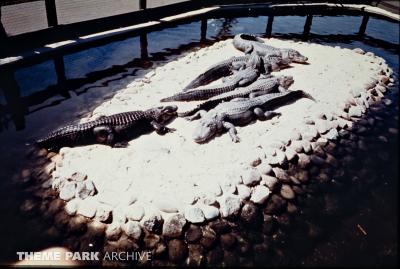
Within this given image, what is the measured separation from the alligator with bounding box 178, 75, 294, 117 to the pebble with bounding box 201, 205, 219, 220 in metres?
2.45

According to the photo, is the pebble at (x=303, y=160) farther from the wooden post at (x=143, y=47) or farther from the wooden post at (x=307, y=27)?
the wooden post at (x=307, y=27)

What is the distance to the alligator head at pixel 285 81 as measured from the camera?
812 centimetres

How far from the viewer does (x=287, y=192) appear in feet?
16.9

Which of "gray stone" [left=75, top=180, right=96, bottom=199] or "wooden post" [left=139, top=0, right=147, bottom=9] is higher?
"wooden post" [left=139, top=0, right=147, bottom=9]

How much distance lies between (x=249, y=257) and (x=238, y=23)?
1210cm

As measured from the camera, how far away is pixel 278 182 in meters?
5.30

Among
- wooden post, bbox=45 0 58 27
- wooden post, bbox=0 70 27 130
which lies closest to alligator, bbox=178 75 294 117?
wooden post, bbox=0 70 27 130

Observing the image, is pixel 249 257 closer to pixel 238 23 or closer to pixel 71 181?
pixel 71 181

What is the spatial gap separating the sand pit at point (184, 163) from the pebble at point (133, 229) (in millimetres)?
14

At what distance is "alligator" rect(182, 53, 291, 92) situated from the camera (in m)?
8.38

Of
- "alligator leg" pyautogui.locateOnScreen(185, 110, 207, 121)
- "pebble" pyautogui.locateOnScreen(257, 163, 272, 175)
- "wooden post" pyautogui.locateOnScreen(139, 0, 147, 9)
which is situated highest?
"wooden post" pyautogui.locateOnScreen(139, 0, 147, 9)

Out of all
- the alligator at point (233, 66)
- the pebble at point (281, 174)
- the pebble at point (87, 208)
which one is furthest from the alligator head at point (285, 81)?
the pebble at point (87, 208)

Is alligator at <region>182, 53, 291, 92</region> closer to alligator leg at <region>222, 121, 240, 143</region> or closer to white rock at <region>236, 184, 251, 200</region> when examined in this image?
alligator leg at <region>222, 121, 240, 143</region>

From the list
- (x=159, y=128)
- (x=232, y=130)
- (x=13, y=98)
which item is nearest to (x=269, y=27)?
(x=232, y=130)
